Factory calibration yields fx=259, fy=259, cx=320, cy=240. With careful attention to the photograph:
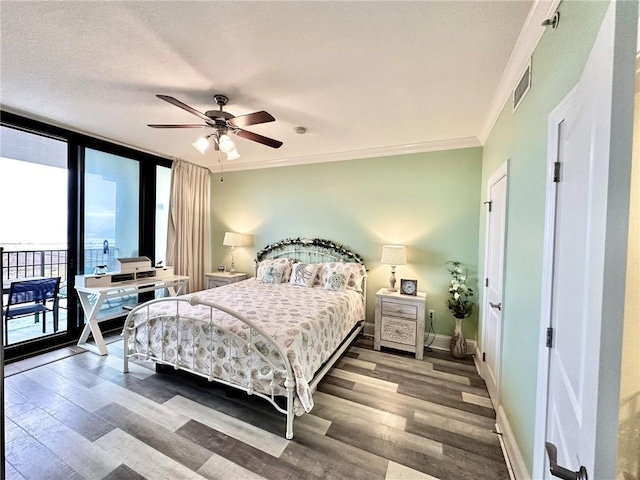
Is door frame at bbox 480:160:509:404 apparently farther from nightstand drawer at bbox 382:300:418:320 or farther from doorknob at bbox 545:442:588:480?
doorknob at bbox 545:442:588:480

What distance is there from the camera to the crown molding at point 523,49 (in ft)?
4.51

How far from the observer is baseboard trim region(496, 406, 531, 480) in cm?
152

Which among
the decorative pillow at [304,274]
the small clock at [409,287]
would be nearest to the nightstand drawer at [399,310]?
the small clock at [409,287]

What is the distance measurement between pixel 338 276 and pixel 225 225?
2630mm

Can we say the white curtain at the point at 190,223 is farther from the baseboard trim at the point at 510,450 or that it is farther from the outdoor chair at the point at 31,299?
the baseboard trim at the point at 510,450

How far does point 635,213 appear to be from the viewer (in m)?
1.22

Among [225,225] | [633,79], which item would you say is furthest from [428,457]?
[225,225]

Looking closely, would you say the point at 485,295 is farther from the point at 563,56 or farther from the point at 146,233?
the point at 146,233

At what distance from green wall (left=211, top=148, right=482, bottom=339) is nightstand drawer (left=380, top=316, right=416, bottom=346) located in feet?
1.70

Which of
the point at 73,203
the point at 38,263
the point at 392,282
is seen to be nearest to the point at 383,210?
the point at 392,282

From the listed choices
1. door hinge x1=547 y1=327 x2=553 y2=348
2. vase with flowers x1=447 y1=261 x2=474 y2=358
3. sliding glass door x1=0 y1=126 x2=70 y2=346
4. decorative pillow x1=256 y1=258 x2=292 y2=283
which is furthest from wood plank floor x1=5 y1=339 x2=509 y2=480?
decorative pillow x1=256 y1=258 x2=292 y2=283

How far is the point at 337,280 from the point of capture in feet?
11.5

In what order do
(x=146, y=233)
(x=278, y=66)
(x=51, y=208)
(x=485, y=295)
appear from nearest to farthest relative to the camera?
(x=278, y=66) → (x=485, y=295) → (x=51, y=208) → (x=146, y=233)

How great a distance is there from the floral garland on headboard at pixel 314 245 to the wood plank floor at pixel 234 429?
Answer: 1665mm
